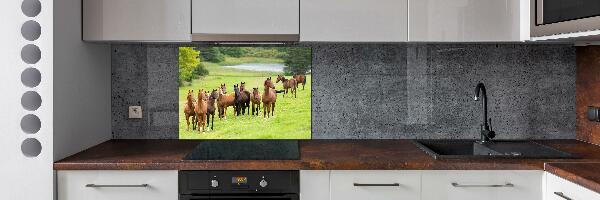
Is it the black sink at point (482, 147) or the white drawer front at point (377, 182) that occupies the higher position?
the black sink at point (482, 147)

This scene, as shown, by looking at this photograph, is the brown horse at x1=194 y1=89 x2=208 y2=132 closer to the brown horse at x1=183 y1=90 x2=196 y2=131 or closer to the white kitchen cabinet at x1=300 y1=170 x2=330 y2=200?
the brown horse at x1=183 y1=90 x2=196 y2=131

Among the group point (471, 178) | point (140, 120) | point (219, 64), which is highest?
point (219, 64)

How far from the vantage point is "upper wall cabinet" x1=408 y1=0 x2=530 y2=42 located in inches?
108

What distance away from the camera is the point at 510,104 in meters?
3.16

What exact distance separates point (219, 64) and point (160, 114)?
41 centimetres

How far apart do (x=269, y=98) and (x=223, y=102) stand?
0.24m

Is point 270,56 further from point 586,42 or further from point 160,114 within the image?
point 586,42

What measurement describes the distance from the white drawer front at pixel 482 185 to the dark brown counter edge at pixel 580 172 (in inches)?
3.9

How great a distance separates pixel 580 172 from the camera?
2.17 meters

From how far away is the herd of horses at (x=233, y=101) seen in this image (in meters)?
3.16
